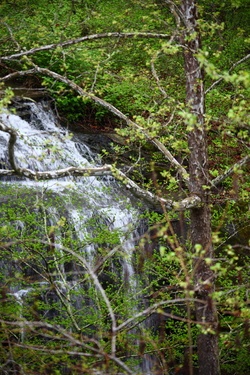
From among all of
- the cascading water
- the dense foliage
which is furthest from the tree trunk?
the cascading water

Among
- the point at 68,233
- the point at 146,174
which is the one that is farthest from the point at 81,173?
the point at 146,174

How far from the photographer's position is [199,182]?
7.51 m

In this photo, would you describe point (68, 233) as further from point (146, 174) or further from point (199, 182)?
point (146, 174)

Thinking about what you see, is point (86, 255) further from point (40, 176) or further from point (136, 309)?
point (40, 176)

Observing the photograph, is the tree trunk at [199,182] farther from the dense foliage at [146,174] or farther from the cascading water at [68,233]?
the cascading water at [68,233]

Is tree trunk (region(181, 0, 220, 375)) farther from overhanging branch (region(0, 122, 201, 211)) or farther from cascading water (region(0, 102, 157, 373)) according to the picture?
cascading water (region(0, 102, 157, 373))

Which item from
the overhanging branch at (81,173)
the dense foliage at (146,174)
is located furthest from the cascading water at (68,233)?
the overhanging branch at (81,173)

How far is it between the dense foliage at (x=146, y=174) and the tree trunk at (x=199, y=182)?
0.18 meters

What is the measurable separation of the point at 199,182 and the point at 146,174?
465 cm

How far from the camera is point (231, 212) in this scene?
10.3 m

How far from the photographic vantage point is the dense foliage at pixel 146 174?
596cm

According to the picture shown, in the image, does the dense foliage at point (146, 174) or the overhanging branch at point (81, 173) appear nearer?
the dense foliage at point (146, 174)

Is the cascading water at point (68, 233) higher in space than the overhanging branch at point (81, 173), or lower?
lower

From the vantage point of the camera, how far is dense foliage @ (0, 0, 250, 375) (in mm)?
5957
